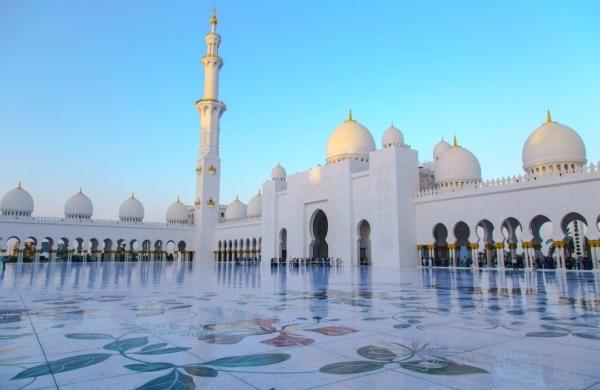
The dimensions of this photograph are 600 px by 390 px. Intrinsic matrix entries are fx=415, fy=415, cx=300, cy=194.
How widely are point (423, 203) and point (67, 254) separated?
27.1m

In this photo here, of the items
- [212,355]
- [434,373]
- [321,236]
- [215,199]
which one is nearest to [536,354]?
[434,373]

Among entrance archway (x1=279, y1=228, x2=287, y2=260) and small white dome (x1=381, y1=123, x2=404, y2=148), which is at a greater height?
small white dome (x1=381, y1=123, x2=404, y2=148)

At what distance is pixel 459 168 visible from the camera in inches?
829

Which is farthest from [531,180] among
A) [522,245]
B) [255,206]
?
[255,206]

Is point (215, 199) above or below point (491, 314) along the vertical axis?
above

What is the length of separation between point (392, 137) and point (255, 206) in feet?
50.1

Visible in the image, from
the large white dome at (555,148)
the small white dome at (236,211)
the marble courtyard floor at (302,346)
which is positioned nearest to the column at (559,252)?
the large white dome at (555,148)

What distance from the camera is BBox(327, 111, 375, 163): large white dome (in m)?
24.8

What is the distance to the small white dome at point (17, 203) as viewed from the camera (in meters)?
31.1

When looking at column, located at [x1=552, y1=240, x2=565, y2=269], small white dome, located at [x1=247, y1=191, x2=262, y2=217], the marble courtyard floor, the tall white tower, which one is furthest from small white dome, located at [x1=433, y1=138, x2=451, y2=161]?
the marble courtyard floor

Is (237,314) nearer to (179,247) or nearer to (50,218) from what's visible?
(50,218)

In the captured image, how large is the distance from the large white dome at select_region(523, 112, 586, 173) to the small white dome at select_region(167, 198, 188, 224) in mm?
29911

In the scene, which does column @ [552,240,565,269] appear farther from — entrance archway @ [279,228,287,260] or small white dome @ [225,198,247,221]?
small white dome @ [225,198,247,221]

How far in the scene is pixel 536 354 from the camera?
238cm
